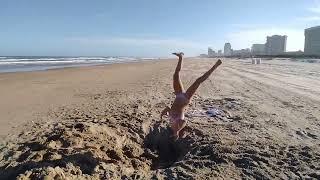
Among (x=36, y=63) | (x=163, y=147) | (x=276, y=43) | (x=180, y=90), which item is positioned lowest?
(x=36, y=63)

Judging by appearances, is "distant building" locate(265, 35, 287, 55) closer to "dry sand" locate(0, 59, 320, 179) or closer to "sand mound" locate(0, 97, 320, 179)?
"dry sand" locate(0, 59, 320, 179)

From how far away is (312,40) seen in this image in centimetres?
13062

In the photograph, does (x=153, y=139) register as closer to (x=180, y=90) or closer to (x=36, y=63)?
(x=180, y=90)

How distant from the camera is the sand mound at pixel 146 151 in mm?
5391

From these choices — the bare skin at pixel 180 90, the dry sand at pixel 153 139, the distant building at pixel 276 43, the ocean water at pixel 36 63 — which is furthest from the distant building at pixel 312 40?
the bare skin at pixel 180 90

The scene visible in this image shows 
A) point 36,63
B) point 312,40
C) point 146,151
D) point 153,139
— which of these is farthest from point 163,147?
point 312,40

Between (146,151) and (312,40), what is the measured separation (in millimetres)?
134614

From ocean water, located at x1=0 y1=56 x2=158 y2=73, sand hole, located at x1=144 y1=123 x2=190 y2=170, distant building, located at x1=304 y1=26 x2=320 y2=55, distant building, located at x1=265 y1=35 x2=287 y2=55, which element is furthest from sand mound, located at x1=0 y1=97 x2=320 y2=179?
distant building, located at x1=265 y1=35 x2=287 y2=55

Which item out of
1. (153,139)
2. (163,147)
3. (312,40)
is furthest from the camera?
(312,40)

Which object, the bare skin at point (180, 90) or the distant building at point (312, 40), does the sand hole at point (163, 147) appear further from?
the distant building at point (312, 40)

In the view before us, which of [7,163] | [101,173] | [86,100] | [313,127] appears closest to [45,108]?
[86,100]

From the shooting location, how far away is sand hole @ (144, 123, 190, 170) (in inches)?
276

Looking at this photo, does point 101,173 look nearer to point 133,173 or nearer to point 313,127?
point 133,173

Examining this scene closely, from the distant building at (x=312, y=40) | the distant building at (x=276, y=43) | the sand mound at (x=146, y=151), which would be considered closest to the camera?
the sand mound at (x=146, y=151)
